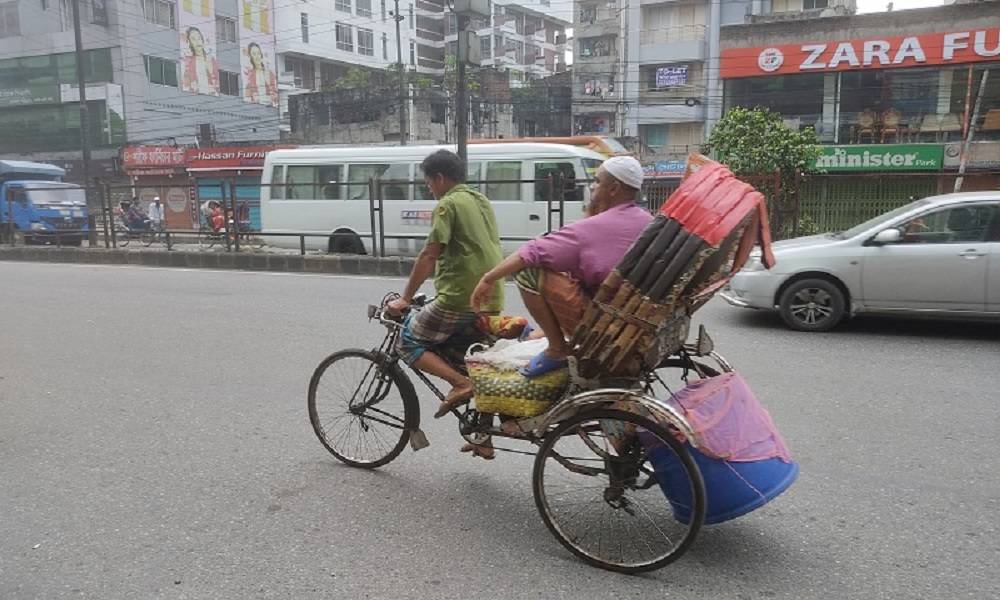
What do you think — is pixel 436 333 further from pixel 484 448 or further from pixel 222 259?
pixel 222 259

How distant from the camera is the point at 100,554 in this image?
117 inches

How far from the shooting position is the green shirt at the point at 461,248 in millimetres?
3490

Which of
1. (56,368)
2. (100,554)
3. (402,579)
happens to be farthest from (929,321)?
(56,368)

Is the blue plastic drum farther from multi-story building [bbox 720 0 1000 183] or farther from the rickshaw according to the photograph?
multi-story building [bbox 720 0 1000 183]

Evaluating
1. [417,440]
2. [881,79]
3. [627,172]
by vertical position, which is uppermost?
[881,79]

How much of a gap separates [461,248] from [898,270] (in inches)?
201

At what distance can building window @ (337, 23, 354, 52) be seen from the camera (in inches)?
2207

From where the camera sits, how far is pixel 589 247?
109 inches

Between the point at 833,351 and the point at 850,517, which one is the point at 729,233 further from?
the point at 833,351

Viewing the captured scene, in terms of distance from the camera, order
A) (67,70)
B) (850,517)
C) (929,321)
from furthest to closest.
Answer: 1. (67,70)
2. (929,321)
3. (850,517)

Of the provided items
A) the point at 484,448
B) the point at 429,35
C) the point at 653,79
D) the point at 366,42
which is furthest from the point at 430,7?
the point at 484,448

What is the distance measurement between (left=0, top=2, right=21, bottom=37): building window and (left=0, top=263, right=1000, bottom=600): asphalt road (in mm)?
48562

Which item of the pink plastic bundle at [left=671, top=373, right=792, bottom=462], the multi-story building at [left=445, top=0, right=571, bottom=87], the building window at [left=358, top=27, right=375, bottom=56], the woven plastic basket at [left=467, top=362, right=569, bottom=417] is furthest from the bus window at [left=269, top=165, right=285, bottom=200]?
the building window at [left=358, top=27, right=375, bottom=56]

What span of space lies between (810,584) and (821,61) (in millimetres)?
32115
